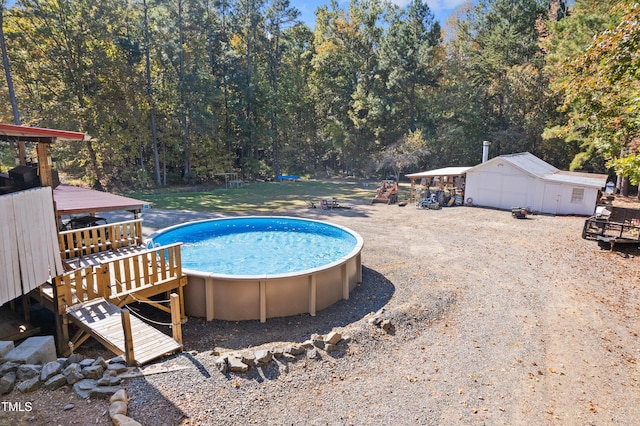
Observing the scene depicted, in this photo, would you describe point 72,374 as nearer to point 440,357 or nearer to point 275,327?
point 275,327

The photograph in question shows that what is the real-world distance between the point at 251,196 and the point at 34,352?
19.5 meters

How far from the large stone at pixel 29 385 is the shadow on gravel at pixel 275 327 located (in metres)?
2.51

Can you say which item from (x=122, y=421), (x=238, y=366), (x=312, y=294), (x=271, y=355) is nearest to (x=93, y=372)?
(x=122, y=421)

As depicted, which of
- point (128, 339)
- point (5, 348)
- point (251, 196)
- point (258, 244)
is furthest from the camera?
point (251, 196)

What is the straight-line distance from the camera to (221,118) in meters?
31.3

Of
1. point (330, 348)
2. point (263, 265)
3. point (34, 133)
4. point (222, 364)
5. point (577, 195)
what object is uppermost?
point (34, 133)

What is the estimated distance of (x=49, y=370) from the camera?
4.25m

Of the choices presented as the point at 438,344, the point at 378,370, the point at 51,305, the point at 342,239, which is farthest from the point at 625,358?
the point at 51,305

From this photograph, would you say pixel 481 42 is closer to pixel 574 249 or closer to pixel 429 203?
pixel 429 203

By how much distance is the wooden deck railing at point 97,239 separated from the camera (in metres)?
8.01

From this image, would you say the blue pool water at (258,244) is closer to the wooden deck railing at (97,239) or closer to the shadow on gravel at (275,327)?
the wooden deck railing at (97,239)

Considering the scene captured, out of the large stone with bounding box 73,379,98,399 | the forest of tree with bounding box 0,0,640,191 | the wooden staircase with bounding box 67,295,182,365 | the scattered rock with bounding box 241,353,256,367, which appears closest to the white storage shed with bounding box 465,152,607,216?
the forest of tree with bounding box 0,0,640,191

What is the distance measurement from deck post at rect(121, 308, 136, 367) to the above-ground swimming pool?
2.44 m

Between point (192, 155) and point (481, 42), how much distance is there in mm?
29367
